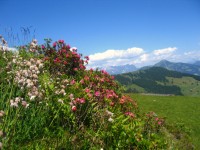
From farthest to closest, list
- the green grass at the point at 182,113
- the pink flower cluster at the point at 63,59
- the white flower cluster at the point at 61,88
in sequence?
the green grass at the point at 182,113 → the pink flower cluster at the point at 63,59 → the white flower cluster at the point at 61,88

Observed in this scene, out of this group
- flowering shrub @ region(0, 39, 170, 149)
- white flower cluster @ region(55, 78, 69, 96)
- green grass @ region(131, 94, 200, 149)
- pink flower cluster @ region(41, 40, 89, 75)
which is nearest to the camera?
flowering shrub @ region(0, 39, 170, 149)

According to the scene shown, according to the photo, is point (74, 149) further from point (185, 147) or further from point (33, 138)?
point (185, 147)

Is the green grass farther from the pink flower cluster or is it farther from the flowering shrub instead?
the flowering shrub

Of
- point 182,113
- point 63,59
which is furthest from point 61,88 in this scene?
point 182,113

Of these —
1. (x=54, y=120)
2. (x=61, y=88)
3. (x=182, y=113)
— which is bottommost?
(x=182, y=113)

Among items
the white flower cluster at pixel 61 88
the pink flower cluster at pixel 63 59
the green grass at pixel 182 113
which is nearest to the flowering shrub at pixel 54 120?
the white flower cluster at pixel 61 88

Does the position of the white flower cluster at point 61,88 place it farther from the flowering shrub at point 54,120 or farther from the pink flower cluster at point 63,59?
the pink flower cluster at point 63,59

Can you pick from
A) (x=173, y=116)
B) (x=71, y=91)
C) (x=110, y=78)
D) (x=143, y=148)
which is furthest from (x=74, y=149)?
(x=173, y=116)

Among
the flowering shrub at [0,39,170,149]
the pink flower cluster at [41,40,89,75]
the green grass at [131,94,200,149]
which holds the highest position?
the pink flower cluster at [41,40,89,75]

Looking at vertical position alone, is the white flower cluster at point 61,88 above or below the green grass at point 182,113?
above

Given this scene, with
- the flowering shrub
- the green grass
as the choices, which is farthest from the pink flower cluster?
the green grass

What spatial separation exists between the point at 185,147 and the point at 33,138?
13.1m

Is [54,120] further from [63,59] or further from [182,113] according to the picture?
[182,113]

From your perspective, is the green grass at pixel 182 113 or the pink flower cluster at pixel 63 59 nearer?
the pink flower cluster at pixel 63 59
